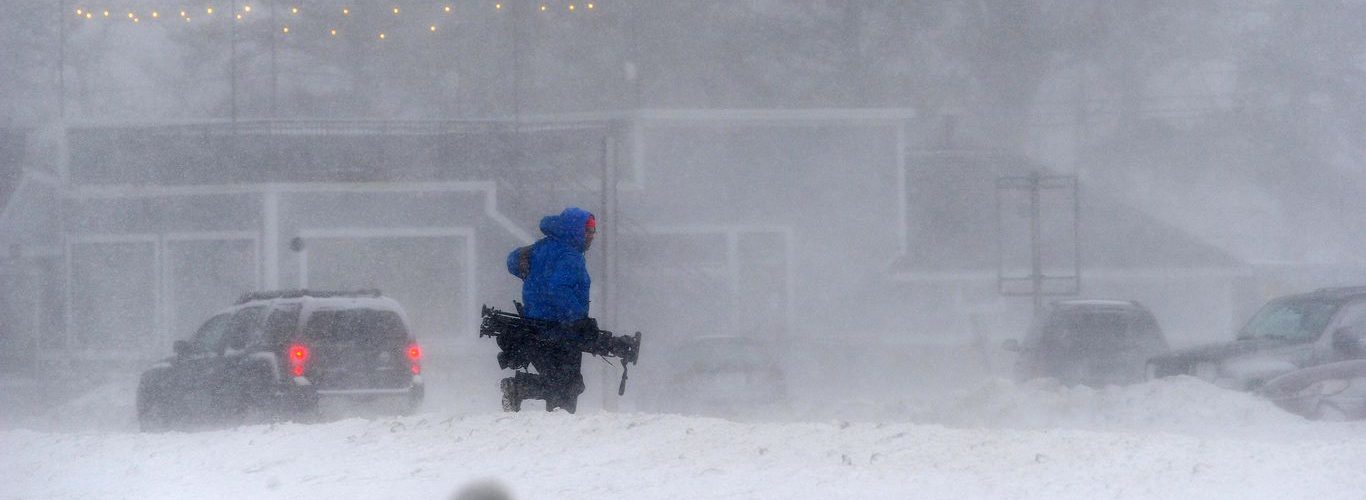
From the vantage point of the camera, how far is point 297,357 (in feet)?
46.2

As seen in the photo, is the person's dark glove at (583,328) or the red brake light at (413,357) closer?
the person's dark glove at (583,328)

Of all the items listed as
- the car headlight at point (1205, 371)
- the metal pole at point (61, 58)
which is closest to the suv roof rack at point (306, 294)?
the car headlight at point (1205, 371)

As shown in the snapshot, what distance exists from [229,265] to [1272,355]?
74.7 feet

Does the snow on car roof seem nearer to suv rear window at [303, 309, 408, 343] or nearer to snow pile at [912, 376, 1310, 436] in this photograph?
snow pile at [912, 376, 1310, 436]

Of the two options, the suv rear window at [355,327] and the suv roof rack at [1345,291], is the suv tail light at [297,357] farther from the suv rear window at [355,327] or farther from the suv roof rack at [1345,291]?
the suv roof rack at [1345,291]

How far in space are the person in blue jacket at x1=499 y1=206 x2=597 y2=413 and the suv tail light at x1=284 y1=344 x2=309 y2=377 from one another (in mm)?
5401

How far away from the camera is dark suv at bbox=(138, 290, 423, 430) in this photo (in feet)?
46.2

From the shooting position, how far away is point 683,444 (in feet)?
25.3

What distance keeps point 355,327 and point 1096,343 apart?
9789 mm

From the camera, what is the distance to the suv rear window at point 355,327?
47.2ft

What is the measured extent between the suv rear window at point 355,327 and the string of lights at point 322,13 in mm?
30667

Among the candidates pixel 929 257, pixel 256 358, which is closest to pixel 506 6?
pixel 929 257

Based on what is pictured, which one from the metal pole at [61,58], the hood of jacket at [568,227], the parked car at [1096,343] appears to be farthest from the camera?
the metal pole at [61,58]

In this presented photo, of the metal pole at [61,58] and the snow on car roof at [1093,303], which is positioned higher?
the metal pole at [61,58]
